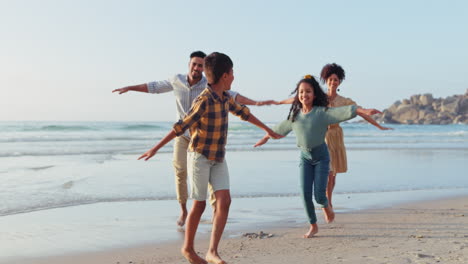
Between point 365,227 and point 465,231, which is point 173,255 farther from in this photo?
point 465,231

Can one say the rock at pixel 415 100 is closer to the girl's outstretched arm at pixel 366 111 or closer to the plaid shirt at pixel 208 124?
the girl's outstretched arm at pixel 366 111

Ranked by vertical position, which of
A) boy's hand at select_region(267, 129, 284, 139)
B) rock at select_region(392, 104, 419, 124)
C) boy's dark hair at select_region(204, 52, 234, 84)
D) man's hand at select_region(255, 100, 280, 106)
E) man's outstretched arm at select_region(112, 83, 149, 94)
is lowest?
rock at select_region(392, 104, 419, 124)

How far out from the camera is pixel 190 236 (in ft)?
12.6

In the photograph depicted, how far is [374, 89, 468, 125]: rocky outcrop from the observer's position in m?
94.4

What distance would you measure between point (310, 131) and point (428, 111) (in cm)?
10063

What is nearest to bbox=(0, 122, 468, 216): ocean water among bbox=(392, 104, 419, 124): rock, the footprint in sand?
the footprint in sand

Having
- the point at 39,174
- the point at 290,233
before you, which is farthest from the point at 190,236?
the point at 39,174

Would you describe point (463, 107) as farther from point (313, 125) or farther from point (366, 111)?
point (366, 111)

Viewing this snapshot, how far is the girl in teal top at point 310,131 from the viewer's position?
16.0 ft

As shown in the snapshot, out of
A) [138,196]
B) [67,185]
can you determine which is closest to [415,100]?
[67,185]

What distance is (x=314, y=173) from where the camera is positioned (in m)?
5.04

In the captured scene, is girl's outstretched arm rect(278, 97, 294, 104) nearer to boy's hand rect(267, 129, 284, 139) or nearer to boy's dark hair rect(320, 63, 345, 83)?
boy's hand rect(267, 129, 284, 139)

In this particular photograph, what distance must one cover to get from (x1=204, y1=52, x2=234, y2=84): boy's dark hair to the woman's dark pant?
1.56m

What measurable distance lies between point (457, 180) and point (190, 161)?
7.82 metres
